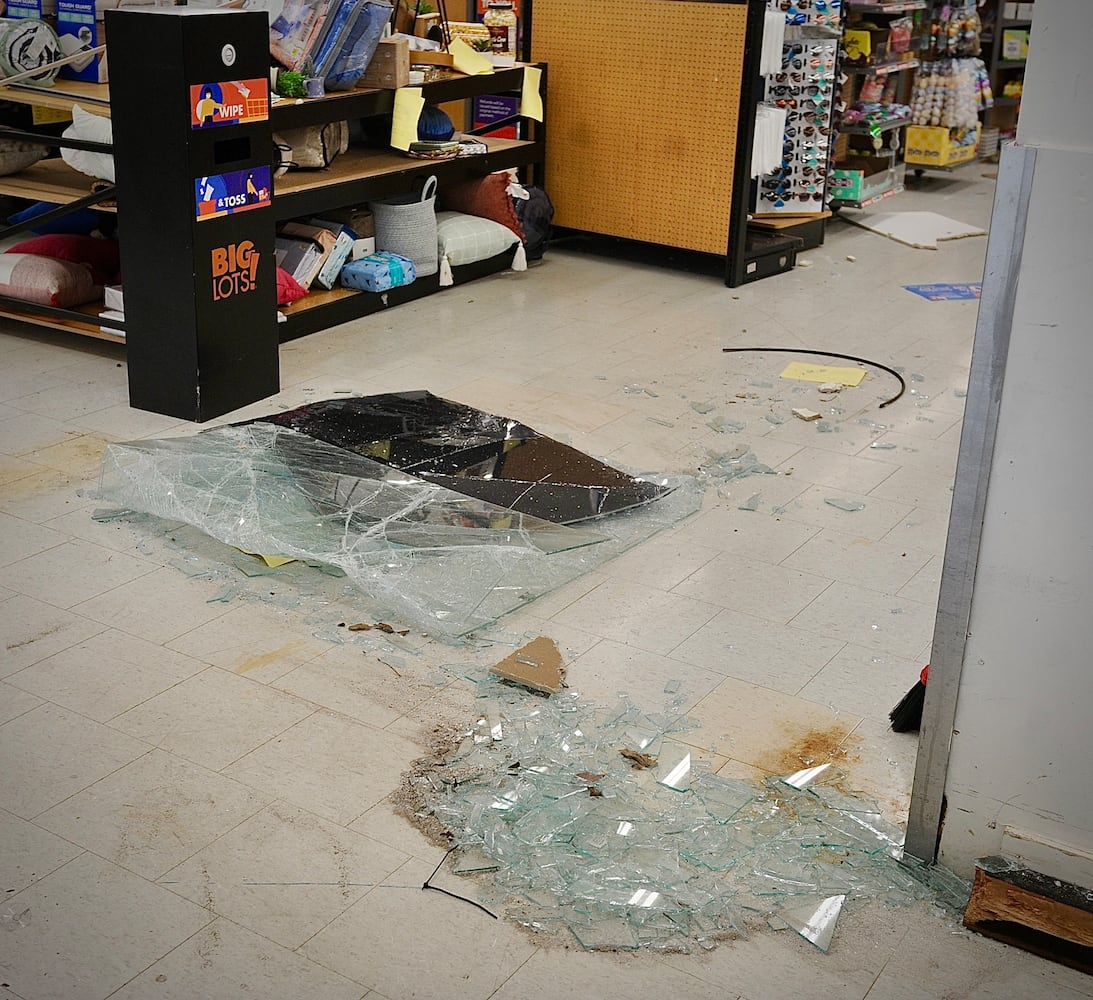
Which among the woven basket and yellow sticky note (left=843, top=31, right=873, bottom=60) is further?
yellow sticky note (left=843, top=31, right=873, bottom=60)

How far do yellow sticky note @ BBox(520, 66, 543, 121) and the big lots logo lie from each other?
2830 mm

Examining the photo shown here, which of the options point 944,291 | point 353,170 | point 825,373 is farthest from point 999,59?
point 353,170

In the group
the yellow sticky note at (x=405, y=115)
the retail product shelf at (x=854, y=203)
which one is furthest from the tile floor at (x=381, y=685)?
the retail product shelf at (x=854, y=203)

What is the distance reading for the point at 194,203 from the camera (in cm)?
447

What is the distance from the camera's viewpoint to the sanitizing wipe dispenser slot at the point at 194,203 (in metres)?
4.38

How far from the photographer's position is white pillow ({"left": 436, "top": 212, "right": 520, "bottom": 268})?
6672 mm

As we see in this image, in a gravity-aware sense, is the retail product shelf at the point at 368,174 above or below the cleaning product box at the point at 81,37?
below

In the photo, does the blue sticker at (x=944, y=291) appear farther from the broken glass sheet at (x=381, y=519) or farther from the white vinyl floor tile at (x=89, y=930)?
the white vinyl floor tile at (x=89, y=930)

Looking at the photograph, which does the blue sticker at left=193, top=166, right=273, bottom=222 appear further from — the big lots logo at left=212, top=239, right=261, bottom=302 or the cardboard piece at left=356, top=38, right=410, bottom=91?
the cardboard piece at left=356, top=38, right=410, bottom=91

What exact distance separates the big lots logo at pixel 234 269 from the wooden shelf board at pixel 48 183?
0.64 m

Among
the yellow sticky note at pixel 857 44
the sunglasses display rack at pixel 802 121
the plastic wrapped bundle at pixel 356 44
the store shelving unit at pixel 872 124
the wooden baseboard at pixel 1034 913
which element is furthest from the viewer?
the store shelving unit at pixel 872 124

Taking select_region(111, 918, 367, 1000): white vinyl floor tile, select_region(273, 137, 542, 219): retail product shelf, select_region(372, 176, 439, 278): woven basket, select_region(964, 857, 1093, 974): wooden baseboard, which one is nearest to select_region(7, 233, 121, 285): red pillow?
select_region(273, 137, 542, 219): retail product shelf

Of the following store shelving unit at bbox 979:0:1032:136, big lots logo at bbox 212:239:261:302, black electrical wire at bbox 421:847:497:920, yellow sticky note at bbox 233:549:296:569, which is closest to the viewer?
black electrical wire at bbox 421:847:497:920

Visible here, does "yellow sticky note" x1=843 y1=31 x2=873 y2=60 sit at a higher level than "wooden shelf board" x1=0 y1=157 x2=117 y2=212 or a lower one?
higher
